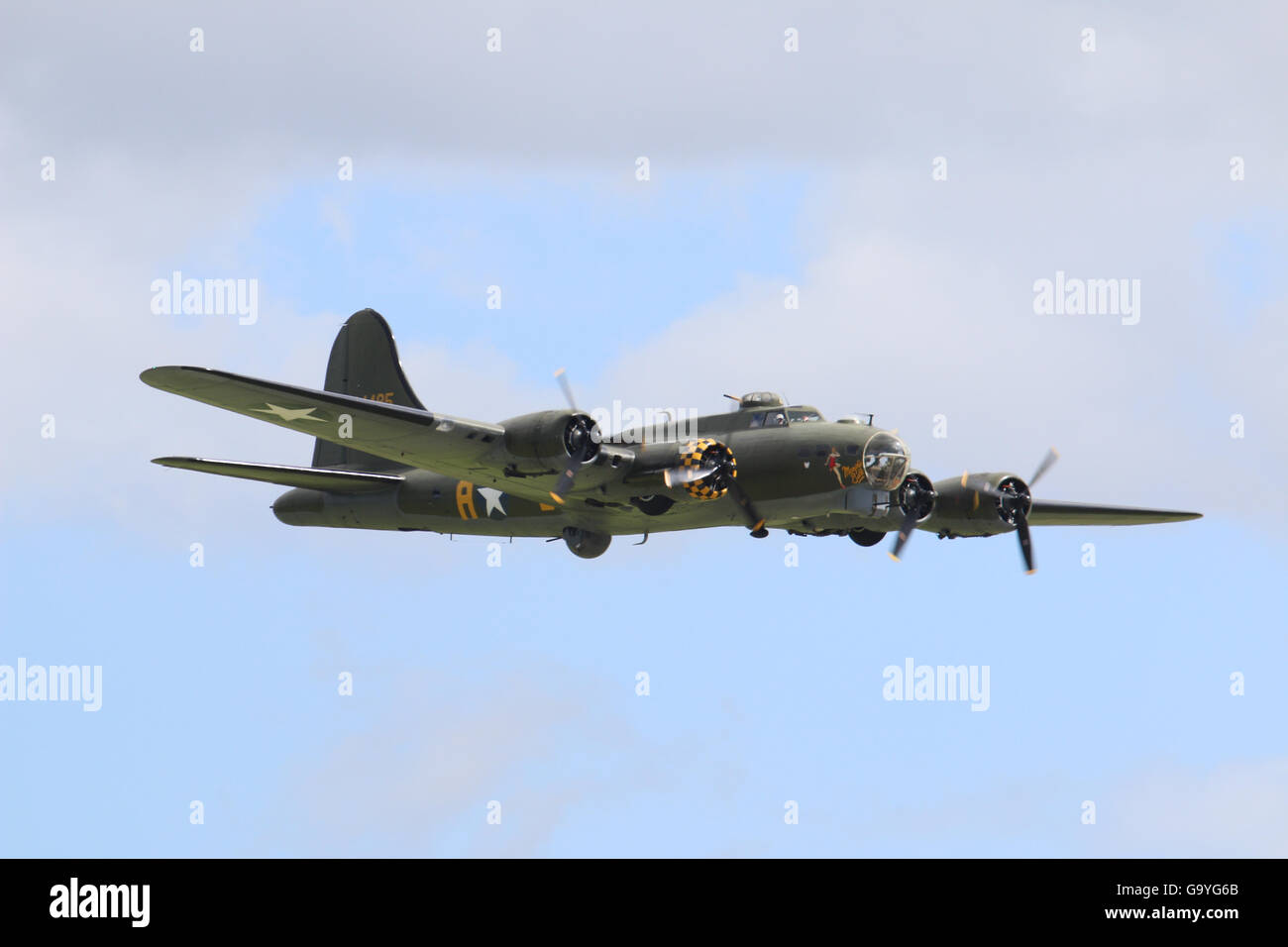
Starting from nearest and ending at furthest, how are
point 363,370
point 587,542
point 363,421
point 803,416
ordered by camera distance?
point 363,421, point 803,416, point 587,542, point 363,370

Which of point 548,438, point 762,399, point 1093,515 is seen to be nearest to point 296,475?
point 548,438

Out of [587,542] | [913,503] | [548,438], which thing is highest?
[548,438]

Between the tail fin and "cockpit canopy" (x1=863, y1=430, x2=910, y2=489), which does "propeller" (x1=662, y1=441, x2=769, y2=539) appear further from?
the tail fin

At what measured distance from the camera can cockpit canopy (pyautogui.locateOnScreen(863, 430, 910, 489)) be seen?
106 ft

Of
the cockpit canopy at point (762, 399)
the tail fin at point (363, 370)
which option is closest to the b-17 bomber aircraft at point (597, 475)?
the cockpit canopy at point (762, 399)

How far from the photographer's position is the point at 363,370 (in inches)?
1583

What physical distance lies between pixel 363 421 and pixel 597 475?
481 cm

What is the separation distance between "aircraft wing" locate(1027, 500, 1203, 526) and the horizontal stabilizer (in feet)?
54.8

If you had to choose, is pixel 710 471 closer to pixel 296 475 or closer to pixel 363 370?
pixel 296 475

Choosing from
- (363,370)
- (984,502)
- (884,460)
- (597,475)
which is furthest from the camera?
(363,370)

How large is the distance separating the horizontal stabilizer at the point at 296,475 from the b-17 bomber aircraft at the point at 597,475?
39 millimetres

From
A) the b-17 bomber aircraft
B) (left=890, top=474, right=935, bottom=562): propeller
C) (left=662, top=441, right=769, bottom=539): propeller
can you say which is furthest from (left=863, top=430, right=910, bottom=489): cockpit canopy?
(left=890, top=474, right=935, bottom=562): propeller

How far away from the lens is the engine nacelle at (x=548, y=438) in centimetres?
3044

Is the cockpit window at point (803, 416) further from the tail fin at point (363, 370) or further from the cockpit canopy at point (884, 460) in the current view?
the tail fin at point (363, 370)
